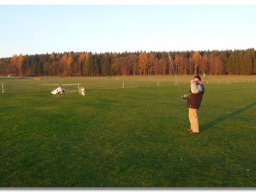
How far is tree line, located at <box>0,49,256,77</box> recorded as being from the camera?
14475cm

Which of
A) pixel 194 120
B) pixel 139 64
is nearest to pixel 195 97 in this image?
pixel 194 120

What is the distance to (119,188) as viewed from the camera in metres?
6.61

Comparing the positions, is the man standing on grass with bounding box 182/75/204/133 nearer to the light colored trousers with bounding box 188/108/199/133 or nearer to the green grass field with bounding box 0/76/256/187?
the light colored trousers with bounding box 188/108/199/133

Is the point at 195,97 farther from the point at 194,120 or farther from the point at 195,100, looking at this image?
the point at 194,120

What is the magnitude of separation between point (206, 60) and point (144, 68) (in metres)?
28.0

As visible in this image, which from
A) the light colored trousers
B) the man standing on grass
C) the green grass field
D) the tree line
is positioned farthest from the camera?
the tree line

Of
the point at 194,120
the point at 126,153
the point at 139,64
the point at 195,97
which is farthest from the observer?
the point at 139,64

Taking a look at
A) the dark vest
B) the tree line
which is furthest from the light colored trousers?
the tree line

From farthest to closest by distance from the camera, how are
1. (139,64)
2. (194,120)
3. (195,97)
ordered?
(139,64), (194,120), (195,97)

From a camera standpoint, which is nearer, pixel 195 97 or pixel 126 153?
pixel 126 153

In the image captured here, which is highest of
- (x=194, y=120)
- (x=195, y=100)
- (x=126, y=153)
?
(x=195, y=100)

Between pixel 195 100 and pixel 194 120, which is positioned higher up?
pixel 195 100

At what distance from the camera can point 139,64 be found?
155 metres

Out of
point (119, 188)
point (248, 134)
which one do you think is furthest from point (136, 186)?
point (248, 134)
